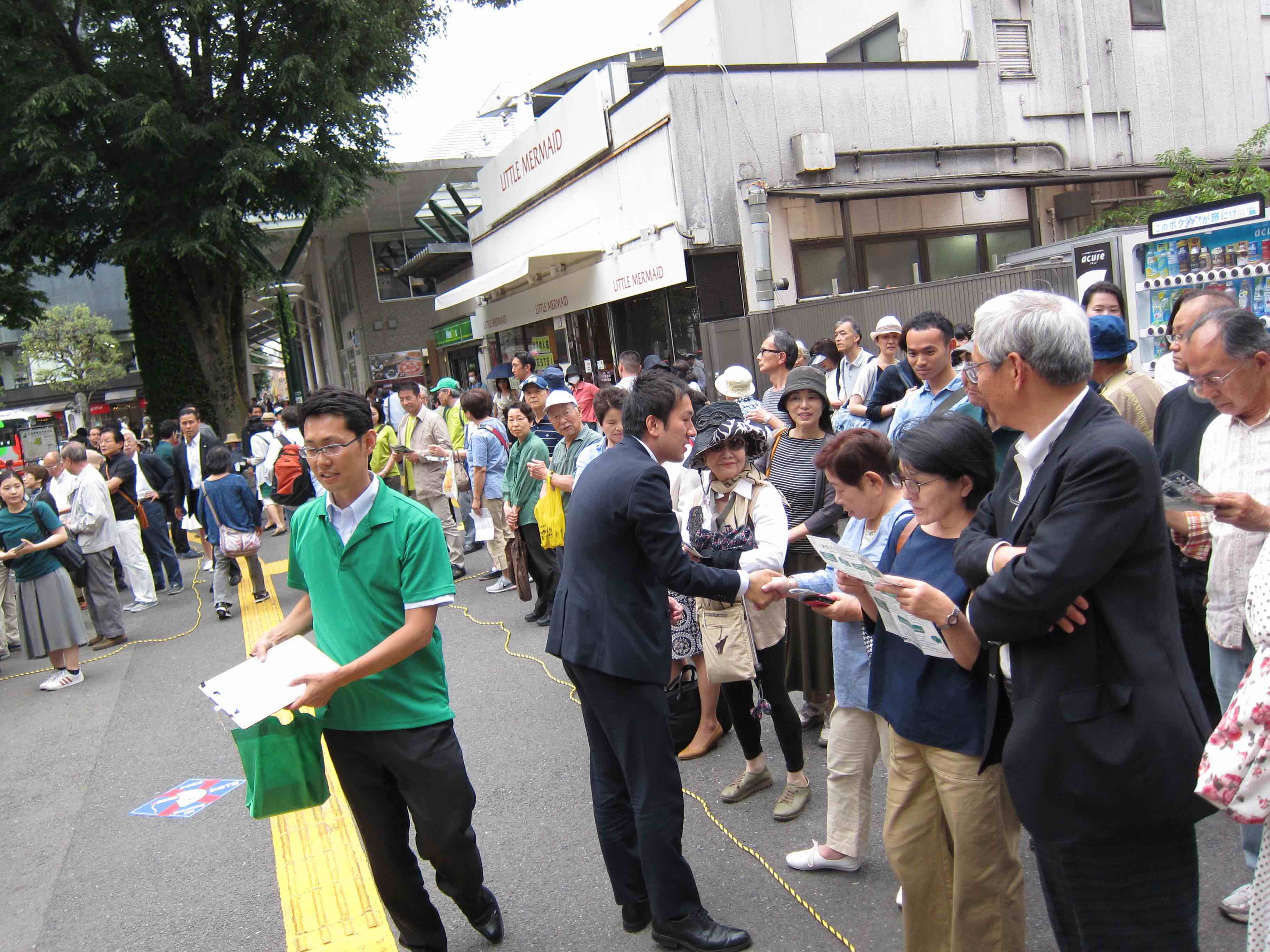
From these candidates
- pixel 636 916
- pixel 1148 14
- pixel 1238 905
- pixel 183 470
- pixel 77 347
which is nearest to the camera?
pixel 1238 905

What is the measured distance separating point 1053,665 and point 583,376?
16552 millimetres

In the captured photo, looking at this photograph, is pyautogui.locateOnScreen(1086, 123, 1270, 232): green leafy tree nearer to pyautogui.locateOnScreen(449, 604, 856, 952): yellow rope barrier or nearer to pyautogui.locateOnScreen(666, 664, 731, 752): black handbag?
pyautogui.locateOnScreen(449, 604, 856, 952): yellow rope barrier

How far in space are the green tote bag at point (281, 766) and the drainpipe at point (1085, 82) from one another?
1598 centimetres

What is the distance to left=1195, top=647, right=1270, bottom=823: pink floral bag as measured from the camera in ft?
6.03

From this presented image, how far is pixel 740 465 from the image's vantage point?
3.97 meters

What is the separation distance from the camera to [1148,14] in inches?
611

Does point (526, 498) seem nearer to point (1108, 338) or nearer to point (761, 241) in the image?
point (1108, 338)

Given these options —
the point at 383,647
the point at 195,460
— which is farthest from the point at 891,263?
the point at 383,647

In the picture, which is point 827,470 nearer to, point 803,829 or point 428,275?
point 803,829

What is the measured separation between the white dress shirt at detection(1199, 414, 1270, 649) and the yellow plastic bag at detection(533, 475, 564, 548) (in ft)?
13.9

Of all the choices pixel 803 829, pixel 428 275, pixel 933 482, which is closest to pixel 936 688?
pixel 933 482

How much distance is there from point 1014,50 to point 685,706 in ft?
45.7

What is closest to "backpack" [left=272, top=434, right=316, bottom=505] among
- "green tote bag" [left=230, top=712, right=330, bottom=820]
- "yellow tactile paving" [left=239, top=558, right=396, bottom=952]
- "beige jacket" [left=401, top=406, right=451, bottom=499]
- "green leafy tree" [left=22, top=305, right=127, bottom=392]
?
"beige jacket" [left=401, top=406, right=451, bottom=499]

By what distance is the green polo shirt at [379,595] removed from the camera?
9.84 feet
